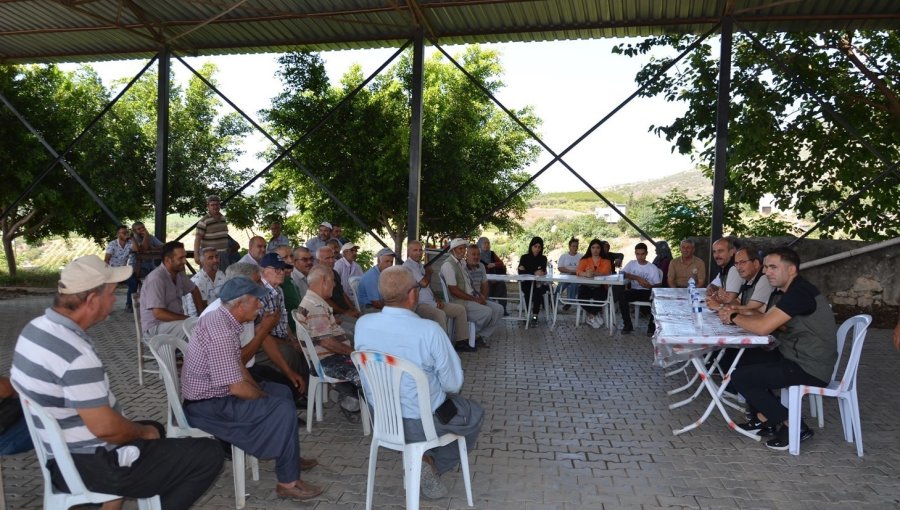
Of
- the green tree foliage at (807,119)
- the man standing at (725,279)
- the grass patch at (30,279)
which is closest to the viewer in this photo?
the man standing at (725,279)

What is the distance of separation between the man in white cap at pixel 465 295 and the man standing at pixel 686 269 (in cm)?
220

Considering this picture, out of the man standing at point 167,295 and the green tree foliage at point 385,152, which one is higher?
the green tree foliage at point 385,152

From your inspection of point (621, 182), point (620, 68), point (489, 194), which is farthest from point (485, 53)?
point (621, 182)

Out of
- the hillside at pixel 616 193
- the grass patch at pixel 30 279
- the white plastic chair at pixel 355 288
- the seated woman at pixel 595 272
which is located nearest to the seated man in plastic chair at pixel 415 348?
the white plastic chair at pixel 355 288

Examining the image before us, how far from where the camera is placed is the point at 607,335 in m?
8.57

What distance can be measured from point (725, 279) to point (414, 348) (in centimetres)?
422

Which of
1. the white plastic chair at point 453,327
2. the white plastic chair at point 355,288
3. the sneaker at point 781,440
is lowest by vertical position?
the sneaker at point 781,440

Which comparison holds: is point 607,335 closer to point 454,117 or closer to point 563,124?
point 454,117

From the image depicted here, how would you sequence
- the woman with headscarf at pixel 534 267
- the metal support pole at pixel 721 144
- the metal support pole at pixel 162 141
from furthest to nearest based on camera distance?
the metal support pole at pixel 162 141, the woman with headscarf at pixel 534 267, the metal support pole at pixel 721 144

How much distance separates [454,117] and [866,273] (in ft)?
38.1

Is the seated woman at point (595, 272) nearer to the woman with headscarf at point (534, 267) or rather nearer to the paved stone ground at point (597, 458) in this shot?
the woman with headscarf at point (534, 267)

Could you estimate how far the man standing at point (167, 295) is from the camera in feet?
17.0

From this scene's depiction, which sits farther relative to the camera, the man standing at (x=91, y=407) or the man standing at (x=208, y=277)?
the man standing at (x=208, y=277)

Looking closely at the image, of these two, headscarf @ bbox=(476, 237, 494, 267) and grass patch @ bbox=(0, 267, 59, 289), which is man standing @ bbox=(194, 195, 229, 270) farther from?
grass patch @ bbox=(0, 267, 59, 289)
